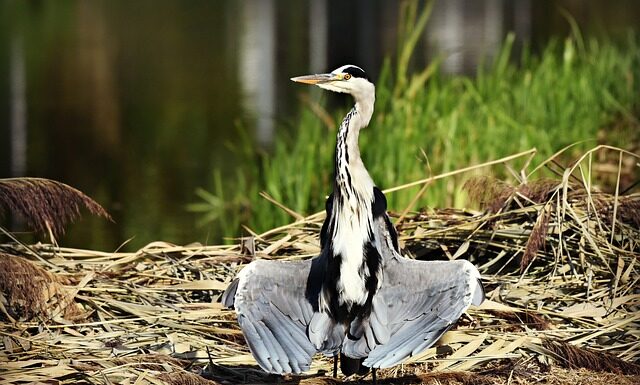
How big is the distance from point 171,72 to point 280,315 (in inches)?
407

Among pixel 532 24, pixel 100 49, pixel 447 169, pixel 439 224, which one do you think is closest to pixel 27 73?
pixel 100 49

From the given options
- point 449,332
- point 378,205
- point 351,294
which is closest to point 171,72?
point 378,205

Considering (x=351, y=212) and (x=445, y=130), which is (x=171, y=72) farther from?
(x=351, y=212)

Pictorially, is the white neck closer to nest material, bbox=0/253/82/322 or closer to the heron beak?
the heron beak

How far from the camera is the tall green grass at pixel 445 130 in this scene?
606cm

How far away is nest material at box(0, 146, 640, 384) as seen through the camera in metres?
3.32

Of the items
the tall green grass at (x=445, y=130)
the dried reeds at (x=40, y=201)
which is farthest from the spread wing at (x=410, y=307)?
the tall green grass at (x=445, y=130)

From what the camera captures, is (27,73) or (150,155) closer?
(150,155)

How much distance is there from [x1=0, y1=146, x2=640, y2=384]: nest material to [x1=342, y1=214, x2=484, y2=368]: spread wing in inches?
6.1

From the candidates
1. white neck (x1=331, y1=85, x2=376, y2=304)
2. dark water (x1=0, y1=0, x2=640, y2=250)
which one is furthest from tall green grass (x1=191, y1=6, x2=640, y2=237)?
white neck (x1=331, y1=85, x2=376, y2=304)

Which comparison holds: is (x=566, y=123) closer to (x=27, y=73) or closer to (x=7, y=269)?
(x=7, y=269)

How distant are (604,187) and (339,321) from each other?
153 inches

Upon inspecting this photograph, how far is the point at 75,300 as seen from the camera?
12.3 ft

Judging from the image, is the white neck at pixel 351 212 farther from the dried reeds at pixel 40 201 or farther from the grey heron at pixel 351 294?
the dried reeds at pixel 40 201
